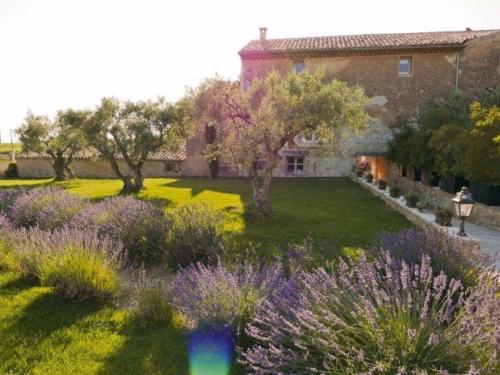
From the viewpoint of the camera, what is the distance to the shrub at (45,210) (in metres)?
8.84

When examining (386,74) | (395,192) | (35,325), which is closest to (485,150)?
(395,192)

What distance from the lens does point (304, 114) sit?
435 inches

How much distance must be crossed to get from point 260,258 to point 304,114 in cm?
525

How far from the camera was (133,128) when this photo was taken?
19.0 metres

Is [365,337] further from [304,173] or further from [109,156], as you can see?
[304,173]

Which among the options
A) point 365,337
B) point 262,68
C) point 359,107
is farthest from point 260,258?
point 262,68

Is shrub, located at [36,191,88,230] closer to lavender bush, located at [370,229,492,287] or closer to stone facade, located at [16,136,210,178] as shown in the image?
lavender bush, located at [370,229,492,287]

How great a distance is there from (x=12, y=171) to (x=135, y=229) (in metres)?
34.5

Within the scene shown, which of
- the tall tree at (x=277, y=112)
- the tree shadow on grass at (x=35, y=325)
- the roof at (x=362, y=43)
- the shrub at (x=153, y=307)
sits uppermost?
the roof at (x=362, y=43)

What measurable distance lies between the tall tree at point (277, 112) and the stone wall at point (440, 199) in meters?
4.39

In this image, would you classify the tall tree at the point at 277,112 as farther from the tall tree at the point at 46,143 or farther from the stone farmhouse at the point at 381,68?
the tall tree at the point at 46,143

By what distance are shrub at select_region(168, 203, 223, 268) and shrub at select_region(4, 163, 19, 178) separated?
114 ft

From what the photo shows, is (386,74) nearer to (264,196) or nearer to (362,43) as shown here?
(362,43)

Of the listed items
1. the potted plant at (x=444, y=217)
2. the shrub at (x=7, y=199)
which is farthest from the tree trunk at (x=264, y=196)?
the shrub at (x=7, y=199)
